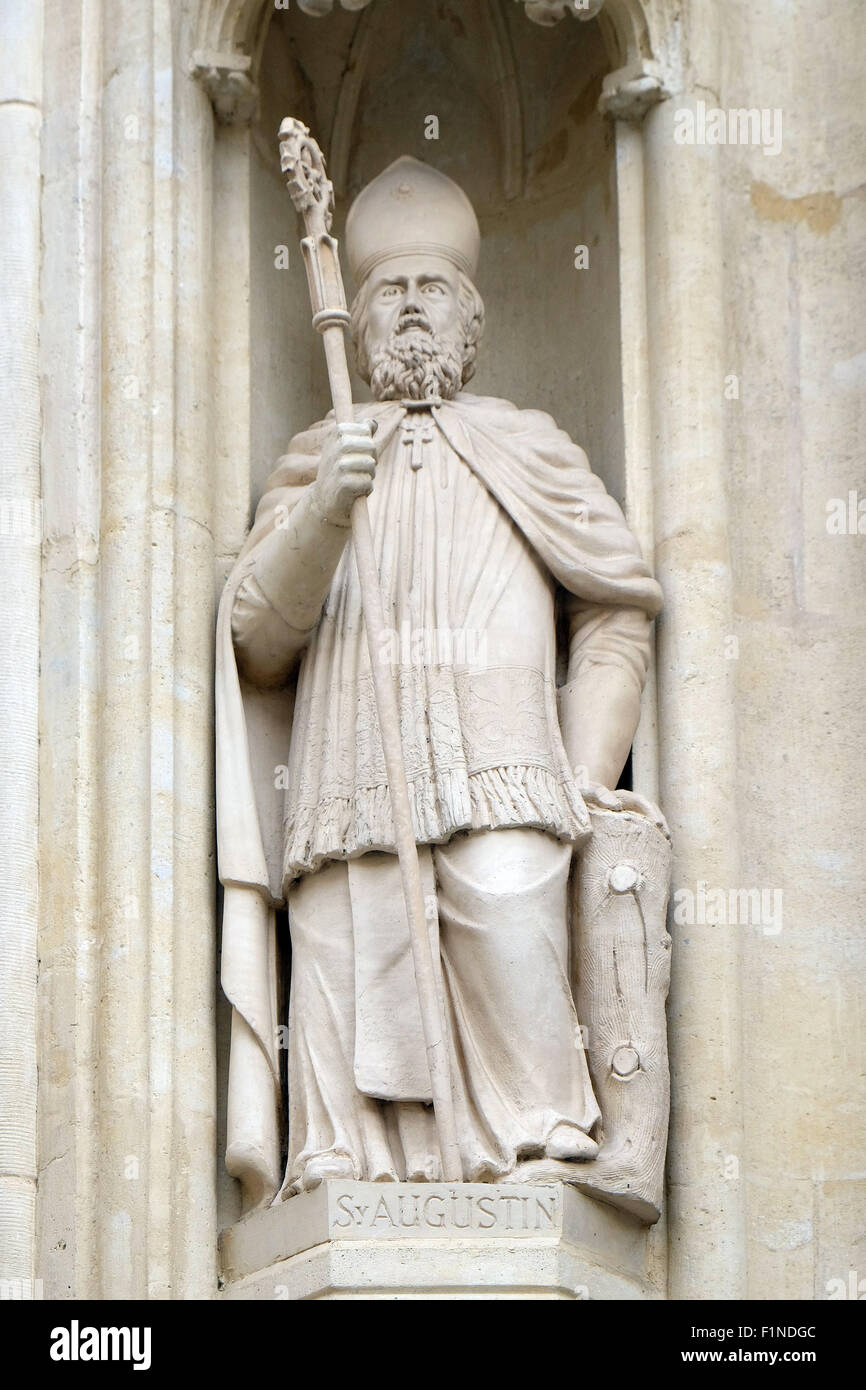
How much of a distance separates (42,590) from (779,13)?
2.40 metres

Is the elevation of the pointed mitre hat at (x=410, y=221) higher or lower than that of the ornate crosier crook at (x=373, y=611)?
higher

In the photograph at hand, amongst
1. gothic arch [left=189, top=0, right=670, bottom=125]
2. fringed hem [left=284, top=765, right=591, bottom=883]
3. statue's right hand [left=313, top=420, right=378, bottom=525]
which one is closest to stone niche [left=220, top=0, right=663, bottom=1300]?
gothic arch [left=189, top=0, right=670, bottom=125]

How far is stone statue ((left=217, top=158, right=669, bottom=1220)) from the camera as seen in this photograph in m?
7.91

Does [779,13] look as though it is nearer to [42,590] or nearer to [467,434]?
[467,434]

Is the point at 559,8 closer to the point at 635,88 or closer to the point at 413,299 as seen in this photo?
the point at 635,88

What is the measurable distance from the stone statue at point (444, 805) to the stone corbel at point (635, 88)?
25.6 inches

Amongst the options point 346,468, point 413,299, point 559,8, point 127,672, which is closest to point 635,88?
point 559,8

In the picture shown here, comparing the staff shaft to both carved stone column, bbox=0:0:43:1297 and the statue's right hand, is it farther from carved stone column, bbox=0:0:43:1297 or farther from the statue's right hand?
carved stone column, bbox=0:0:43:1297

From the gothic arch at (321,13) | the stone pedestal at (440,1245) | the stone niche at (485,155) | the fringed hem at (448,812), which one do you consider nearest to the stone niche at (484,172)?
the stone niche at (485,155)

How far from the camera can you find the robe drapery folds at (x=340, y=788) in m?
8.02

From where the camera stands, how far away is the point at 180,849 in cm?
819

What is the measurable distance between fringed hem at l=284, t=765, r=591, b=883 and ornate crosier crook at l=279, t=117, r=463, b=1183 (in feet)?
0.28

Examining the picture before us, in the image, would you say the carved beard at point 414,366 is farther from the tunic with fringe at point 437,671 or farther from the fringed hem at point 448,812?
the fringed hem at point 448,812

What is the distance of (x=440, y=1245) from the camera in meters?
7.54
